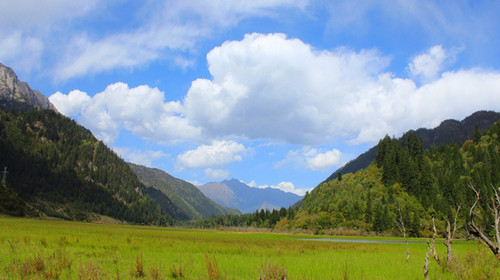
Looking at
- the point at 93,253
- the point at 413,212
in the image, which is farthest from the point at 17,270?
the point at 413,212

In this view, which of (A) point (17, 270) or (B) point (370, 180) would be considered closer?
(A) point (17, 270)

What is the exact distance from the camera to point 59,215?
157625 mm

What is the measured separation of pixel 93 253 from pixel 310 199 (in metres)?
152

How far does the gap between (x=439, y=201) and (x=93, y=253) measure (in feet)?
442

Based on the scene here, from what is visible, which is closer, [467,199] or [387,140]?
[467,199]

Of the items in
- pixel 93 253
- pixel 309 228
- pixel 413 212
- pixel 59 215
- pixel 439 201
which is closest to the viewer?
pixel 93 253

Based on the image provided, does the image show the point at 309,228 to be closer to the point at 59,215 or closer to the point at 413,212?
the point at 413,212

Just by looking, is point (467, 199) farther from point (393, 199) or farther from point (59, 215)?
point (59, 215)

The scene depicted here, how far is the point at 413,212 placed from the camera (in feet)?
375

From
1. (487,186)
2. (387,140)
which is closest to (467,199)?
(487,186)

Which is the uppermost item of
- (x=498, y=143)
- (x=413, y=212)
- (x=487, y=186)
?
(x=498, y=143)

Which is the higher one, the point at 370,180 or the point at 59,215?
the point at 370,180

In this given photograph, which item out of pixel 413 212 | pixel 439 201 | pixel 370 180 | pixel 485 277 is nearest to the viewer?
pixel 485 277

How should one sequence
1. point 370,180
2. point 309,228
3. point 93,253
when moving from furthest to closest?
point 370,180 → point 309,228 → point 93,253
